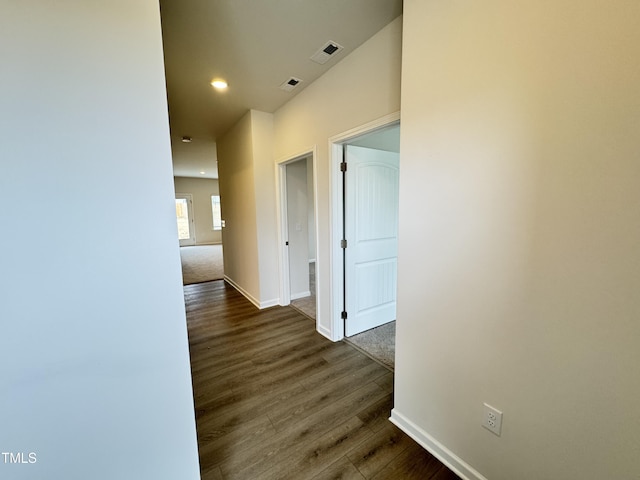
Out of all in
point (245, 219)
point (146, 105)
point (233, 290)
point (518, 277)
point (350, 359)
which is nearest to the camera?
point (146, 105)

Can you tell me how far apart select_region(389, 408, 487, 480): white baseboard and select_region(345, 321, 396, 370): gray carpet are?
59cm

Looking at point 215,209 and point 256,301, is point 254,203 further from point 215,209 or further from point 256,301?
point 215,209

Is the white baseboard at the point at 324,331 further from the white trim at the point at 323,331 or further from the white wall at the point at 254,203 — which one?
the white wall at the point at 254,203

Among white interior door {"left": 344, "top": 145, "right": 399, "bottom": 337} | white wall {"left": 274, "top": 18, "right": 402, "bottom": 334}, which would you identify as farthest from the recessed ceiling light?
white interior door {"left": 344, "top": 145, "right": 399, "bottom": 337}

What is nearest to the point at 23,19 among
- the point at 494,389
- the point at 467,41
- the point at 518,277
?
the point at 467,41

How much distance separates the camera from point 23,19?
726mm

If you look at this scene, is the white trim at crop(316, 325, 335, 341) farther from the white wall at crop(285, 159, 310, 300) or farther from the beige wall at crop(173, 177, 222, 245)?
the beige wall at crop(173, 177, 222, 245)

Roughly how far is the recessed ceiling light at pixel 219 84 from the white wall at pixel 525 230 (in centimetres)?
185

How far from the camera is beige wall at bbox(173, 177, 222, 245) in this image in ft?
32.0

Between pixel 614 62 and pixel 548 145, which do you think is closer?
pixel 614 62

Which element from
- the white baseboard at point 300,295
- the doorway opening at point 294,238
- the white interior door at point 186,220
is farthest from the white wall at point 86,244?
the white interior door at point 186,220

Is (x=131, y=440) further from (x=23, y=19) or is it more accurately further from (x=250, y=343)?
(x=250, y=343)

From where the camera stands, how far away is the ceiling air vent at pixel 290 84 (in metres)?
2.51

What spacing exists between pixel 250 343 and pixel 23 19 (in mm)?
2603
